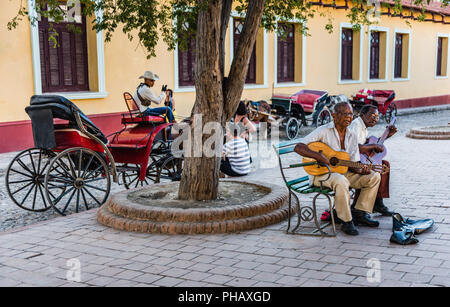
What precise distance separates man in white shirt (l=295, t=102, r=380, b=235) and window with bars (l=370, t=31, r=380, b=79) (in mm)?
19452

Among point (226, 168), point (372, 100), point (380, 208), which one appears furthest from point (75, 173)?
point (372, 100)

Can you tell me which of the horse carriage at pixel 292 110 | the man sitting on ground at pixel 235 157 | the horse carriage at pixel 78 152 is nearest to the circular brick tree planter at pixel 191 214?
the horse carriage at pixel 78 152

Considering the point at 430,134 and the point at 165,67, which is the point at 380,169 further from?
the point at 165,67

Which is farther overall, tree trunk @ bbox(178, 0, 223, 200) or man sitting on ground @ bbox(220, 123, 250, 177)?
man sitting on ground @ bbox(220, 123, 250, 177)

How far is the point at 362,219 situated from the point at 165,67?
10.5 metres

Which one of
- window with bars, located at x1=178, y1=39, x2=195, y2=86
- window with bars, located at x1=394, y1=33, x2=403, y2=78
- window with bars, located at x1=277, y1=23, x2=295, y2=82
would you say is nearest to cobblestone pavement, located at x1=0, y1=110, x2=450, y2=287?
window with bars, located at x1=178, y1=39, x2=195, y2=86

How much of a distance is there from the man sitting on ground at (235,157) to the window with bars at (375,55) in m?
16.8

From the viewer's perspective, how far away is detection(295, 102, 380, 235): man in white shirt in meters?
5.55

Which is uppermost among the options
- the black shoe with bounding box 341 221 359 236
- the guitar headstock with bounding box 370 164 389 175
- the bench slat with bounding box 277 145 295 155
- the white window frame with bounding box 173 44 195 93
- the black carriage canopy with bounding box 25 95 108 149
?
the white window frame with bounding box 173 44 195 93

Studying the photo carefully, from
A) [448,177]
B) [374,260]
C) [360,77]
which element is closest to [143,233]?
[374,260]

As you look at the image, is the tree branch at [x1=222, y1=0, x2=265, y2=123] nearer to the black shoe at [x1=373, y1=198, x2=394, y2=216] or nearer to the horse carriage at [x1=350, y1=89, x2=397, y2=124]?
the black shoe at [x1=373, y1=198, x2=394, y2=216]

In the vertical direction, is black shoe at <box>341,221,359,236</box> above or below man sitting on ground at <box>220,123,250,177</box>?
below

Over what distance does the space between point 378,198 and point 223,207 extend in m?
1.75

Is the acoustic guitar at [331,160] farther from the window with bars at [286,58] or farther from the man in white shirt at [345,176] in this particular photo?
the window with bars at [286,58]
